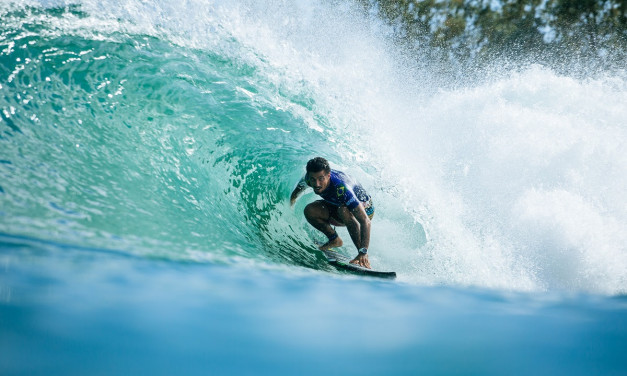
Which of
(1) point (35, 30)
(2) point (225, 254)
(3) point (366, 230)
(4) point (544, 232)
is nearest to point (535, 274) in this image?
(4) point (544, 232)

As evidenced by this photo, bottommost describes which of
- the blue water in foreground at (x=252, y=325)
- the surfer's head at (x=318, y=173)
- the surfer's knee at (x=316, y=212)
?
the blue water in foreground at (x=252, y=325)

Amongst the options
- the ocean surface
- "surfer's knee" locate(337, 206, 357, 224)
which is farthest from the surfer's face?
the ocean surface

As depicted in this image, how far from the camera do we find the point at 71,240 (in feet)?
9.23

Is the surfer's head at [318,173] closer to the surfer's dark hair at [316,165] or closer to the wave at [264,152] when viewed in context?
the surfer's dark hair at [316,165]

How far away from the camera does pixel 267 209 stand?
522 cm

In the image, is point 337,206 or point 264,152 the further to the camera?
point 264,152

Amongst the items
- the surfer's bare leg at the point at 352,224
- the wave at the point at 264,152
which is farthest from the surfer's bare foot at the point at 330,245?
the surfer's bare leg at the point at 352,224

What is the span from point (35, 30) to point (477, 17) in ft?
75.8

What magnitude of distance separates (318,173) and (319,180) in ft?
0.28

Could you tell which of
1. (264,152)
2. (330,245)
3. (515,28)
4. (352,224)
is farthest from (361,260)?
(515,28)

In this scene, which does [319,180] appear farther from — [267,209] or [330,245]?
[267,209]

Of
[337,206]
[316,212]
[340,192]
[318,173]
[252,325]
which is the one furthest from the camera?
[316,212]

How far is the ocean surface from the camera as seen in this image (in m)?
2.31

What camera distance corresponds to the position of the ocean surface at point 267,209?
2.31 metres
